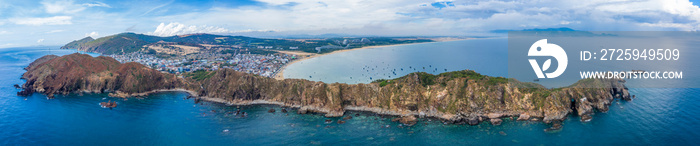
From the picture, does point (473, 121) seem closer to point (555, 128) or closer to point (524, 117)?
point (524, 117)

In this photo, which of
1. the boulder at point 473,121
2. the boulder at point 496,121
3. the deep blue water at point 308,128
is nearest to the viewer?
the deep blue water at point 308,128

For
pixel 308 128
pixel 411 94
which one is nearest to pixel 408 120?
pixel 411 94

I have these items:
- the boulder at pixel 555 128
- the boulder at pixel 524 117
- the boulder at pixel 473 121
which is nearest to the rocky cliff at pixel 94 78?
the boulder at pixel 473 121

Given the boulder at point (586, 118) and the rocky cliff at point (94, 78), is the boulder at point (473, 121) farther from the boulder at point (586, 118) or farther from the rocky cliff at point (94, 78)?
the rocky cliff at point (94, 78)

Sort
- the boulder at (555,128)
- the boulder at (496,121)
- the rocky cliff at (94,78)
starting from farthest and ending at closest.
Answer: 1. the rocky cliff at (94,78)
2. the boulder at (496,121)
3. the boulder at (555,128)

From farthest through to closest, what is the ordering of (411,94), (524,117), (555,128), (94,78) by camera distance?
(94,78) < (411,94) < (524,117) < (555,128)
